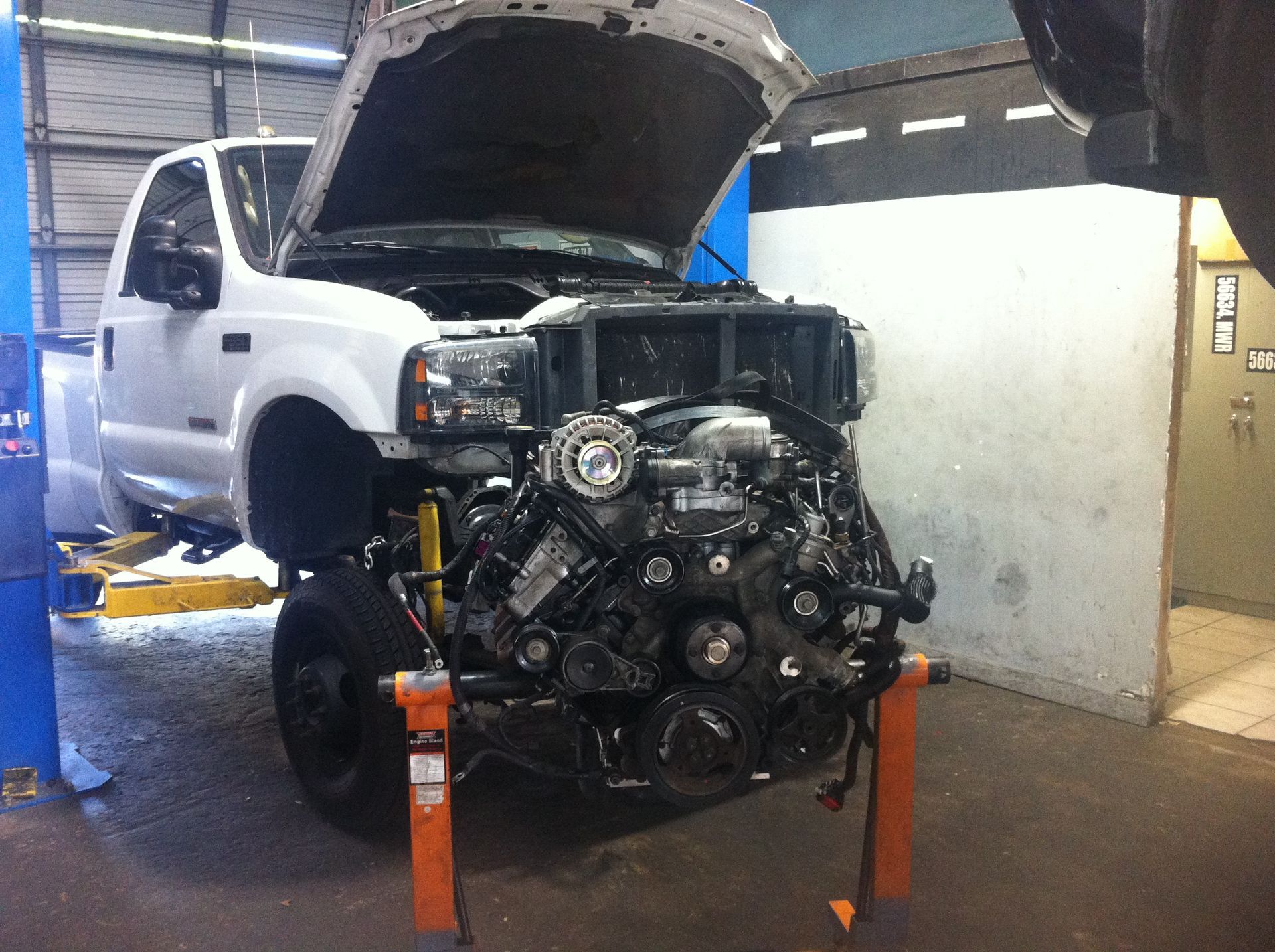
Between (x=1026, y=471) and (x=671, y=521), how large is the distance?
2641 mm

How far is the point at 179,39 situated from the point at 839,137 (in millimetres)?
8786

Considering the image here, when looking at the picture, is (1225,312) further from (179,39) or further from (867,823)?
(179,39)

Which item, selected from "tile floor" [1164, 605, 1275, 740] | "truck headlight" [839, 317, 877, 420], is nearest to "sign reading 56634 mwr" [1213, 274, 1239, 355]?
"tile floor" [1164, 605, 1275, 740]

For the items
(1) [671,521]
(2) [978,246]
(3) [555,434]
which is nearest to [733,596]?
(1) [671,521]

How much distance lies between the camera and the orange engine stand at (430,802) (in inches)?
99.2

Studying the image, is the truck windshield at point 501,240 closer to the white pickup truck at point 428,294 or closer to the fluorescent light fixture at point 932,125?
the white pickup truck at point 428,294

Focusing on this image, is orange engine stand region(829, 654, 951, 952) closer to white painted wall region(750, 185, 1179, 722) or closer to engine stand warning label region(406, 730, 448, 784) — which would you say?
engine stand warning label region(406, 730, 448, 784)

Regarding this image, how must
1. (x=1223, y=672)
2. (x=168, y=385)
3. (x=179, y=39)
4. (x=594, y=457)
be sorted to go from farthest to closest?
(x=179, y=39) → (x=1223, y=672) → (x=168, y=385) → (x=594, y=457)

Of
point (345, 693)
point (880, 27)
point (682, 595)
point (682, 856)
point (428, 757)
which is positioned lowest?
point (682, 856)

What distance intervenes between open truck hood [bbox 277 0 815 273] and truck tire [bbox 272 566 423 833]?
114cm

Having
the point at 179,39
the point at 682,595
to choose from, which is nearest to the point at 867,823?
the point at 682,595

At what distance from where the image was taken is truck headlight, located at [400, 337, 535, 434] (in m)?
2.92

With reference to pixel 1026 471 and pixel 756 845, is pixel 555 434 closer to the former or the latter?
pixel 756 845

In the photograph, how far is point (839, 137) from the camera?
524 cm
